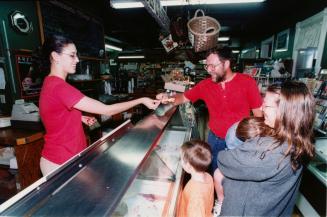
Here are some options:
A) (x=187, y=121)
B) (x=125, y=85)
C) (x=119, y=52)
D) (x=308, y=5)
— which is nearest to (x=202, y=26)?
(x=187, y=121)

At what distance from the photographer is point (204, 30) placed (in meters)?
3.31

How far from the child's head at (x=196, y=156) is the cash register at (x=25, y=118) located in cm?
254

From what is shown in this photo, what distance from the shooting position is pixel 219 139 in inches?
115

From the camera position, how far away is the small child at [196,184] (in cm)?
187

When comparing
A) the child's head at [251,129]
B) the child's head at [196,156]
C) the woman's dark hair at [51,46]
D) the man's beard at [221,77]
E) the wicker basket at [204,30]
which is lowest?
the child's head at [196,156]

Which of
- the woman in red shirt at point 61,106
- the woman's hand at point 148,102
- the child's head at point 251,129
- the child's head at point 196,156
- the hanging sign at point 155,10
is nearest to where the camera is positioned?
the child's head at point 251,129

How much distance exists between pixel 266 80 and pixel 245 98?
340cm

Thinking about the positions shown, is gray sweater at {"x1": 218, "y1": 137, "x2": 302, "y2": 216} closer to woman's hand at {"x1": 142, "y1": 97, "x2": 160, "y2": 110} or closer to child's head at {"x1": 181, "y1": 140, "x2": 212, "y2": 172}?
child's head at {"x1": 181, "y1": 140, "x2": 212, "y2": 172}

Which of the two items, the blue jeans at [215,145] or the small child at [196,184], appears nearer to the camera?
the small child at [196,184]

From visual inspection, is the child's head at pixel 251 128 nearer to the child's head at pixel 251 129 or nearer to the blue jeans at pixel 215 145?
the child's head at pixel 251 129

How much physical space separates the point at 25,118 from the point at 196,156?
2.90 metres

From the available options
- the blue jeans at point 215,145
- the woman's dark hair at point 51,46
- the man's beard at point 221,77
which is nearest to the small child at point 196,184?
the blue jeans at point 215,145

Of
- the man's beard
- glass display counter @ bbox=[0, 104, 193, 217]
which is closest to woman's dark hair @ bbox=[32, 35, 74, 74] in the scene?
glass display counter @ bbox=[0, 104, 193, 217]

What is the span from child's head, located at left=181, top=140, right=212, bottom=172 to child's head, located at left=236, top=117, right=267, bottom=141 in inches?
20.5
